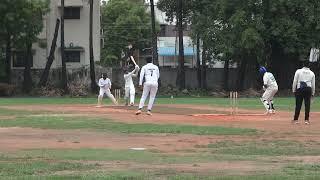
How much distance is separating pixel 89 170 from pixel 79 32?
52.1 metres

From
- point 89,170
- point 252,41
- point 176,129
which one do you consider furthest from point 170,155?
point 252,41

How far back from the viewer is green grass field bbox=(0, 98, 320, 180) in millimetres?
10031

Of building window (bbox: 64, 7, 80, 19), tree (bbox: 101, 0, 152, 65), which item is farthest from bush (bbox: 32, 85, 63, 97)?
tree (bbox: 101, 0, 152, 65)

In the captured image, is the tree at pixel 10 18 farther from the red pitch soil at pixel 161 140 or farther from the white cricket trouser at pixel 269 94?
the red pitch soil at pixel 161 140

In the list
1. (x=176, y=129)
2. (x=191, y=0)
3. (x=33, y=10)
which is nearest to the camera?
(x=176, y=129)

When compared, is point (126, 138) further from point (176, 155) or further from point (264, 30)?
point (264, 30)

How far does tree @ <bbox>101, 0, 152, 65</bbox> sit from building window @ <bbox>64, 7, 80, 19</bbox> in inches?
1334

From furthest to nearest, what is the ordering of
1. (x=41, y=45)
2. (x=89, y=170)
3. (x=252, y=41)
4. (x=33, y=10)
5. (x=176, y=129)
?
(x=41, y=45) → (x=33, y=10) → (x=252, y=41) → (x=176, y=129) → (x=89, y=170)

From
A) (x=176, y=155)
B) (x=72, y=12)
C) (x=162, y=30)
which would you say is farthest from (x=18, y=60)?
(x=176, y=155)

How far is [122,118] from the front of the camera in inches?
887

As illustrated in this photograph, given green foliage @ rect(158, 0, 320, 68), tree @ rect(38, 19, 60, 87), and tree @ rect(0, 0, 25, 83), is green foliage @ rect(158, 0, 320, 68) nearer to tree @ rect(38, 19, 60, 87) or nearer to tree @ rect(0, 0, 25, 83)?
tree @ rect(38, 19, 60, 87)

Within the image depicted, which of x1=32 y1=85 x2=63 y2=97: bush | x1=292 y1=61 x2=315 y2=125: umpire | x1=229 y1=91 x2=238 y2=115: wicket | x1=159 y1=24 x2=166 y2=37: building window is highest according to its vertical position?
x1=159 y1=24 x2=166 y2=37: building window

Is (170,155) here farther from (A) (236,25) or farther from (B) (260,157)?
(A) (236,25)

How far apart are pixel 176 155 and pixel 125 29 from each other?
85.9m
